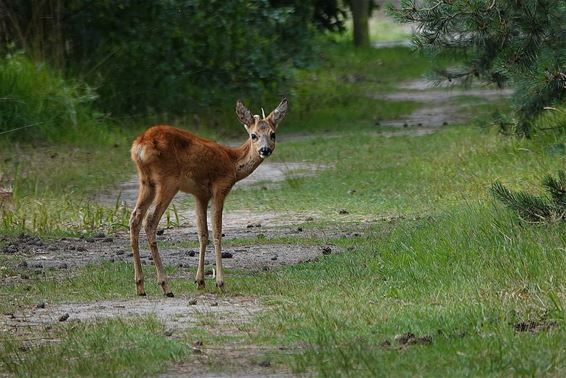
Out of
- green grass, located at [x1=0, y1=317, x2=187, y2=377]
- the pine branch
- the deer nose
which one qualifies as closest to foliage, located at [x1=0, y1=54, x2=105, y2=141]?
the deer nose

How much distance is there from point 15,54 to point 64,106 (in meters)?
1.33

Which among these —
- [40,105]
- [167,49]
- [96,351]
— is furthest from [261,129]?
[167,49]

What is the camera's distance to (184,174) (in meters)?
10.8

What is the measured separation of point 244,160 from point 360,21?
95.1ft

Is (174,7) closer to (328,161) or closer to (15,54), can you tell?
(15,54)

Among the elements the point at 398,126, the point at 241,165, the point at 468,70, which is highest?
the point at 241,165

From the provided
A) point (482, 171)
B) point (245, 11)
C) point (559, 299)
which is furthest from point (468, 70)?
point (559, 299)

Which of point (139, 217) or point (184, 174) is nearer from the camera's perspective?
point (139, 217)

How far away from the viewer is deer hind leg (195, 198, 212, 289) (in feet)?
34.4

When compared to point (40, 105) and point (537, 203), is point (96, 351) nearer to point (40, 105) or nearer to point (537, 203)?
point (537, 203)

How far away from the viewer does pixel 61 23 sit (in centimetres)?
2300

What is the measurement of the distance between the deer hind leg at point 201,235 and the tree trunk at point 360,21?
27384 millimetres

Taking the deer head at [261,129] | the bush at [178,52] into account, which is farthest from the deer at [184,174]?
the bush at [178,52]

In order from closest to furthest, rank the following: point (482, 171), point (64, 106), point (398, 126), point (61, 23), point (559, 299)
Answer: point (559, 299) → point (482, 171) → point (64, 106) → point (61, 23) → point (398, 126)
